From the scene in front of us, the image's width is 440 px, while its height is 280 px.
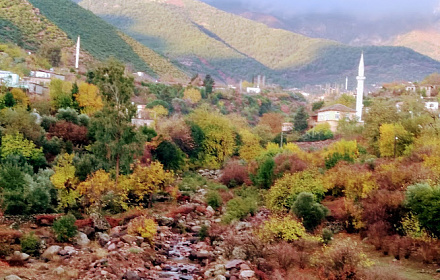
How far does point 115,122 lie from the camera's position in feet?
92.4

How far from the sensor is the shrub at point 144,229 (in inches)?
862

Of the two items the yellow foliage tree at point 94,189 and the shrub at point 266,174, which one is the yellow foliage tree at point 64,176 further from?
the shrub at point 266,174

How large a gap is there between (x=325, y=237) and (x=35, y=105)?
26.1m

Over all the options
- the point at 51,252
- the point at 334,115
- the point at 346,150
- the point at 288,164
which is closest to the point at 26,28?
the point at 334,115

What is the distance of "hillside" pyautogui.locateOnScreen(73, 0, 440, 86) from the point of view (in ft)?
390

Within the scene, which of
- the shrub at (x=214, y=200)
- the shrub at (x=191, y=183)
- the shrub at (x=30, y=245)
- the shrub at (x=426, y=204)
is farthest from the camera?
the shrub at (x=191, y=183)

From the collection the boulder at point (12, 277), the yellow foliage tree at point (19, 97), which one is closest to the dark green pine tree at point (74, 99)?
the yellow foliage tree at point (19, 97)

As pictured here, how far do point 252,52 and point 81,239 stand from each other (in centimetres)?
12301

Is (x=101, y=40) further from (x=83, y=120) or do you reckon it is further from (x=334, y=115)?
(x=83, y=120)

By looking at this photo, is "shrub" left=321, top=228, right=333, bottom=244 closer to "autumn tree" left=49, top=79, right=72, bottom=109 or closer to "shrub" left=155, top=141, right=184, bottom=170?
"shrub" left=155, top=141, right=184, bottom=170

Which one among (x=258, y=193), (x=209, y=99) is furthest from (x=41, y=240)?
(x=209, y=99)

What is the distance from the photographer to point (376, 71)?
12175 centimetres

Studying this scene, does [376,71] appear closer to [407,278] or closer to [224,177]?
[224,177]

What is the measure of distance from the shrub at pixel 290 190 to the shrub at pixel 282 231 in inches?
212
